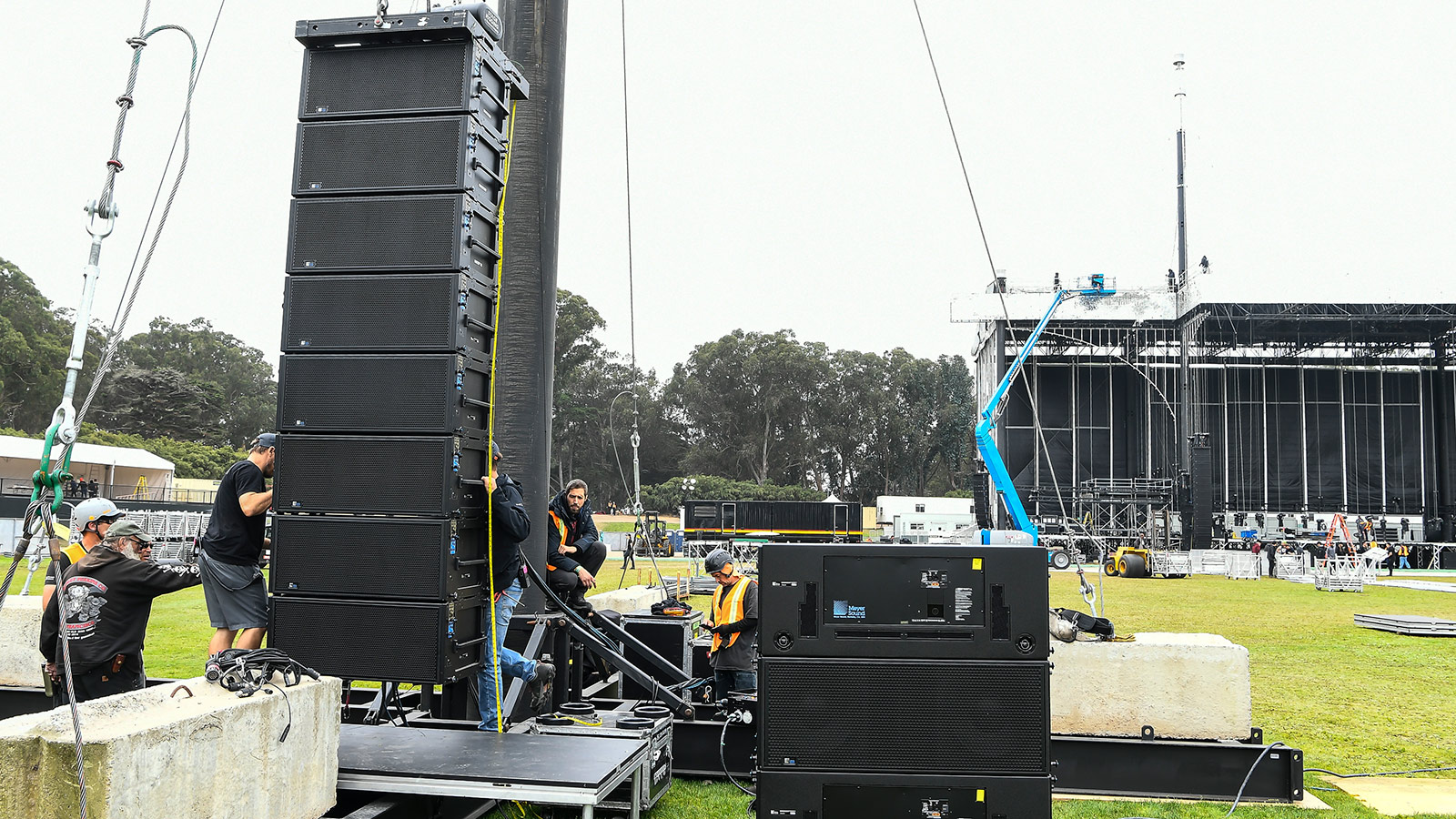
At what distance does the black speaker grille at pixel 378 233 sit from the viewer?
5.07 m

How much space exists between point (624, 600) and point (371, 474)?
4.91m

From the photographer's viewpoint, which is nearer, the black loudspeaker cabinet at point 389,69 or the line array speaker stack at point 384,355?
the line array speaker stack at point 384,355

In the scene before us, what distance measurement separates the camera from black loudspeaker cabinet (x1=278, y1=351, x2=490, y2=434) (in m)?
4.98

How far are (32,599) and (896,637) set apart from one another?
7559mm

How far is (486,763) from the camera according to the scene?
15.1 feet

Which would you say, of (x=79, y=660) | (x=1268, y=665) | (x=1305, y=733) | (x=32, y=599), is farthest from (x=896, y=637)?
(x=1268, y=665)

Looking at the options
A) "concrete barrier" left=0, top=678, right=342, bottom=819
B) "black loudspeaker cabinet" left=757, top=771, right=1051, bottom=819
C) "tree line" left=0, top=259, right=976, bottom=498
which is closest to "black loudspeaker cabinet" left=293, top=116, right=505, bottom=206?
"concrete barrier" left=0, top=678, right=342, bottom=819

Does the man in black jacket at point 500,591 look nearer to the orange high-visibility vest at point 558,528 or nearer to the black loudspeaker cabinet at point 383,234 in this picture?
the black loudspeaker cabinet at point 383,234

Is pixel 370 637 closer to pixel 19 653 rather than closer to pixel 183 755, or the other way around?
pixel 183 755

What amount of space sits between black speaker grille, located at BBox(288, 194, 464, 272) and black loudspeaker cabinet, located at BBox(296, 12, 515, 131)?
18.6 inches

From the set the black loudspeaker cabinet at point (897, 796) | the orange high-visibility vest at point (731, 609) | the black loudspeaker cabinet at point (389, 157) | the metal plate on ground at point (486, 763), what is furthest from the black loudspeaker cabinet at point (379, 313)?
the orange high-visibility vest at point (731, 609)

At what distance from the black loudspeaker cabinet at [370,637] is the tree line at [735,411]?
187ft

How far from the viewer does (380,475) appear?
4.98 meters

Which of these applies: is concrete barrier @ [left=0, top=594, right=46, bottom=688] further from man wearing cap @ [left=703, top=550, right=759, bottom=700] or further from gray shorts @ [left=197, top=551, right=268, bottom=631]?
man wearing cap @ [left=703, top=550, right=759, bottom=700]
